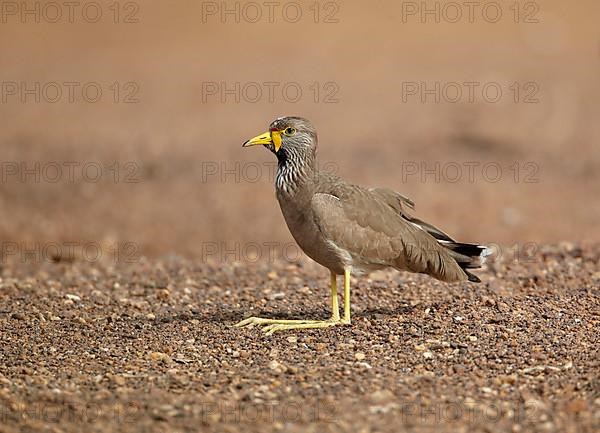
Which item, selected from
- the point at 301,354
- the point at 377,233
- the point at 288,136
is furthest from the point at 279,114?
the point at 301,354

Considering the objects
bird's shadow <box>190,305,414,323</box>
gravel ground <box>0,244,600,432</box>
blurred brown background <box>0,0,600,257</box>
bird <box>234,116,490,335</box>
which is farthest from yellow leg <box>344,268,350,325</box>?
blurred brown background <box>0,0,600,257</box>

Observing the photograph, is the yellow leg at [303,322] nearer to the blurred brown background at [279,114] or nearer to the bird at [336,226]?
the bird at [336,226]

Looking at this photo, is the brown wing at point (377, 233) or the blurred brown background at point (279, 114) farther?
the blurred brown background at point (279, 114)

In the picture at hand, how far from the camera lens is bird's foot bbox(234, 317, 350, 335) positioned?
7.59 meters

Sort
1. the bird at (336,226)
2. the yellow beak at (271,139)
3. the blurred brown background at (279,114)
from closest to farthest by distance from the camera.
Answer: the bird at (336,226)
the yellow beak at (271,139)
the blurred brown background at (279,114)

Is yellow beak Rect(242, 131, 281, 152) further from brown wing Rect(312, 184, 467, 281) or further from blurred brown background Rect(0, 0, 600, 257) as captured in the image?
blurred brown background Rect(0, 0, 600, 257)

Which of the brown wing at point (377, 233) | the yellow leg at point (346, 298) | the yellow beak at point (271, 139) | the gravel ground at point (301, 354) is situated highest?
the yellow beak at point (271, 139)

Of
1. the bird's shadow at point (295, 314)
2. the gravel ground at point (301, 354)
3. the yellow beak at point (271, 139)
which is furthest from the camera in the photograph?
the bird's shadow at point (295, 314)

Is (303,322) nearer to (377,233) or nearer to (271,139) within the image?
(377,233)

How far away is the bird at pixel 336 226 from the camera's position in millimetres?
7711

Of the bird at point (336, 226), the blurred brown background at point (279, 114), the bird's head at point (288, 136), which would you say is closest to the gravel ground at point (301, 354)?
the bird at point (336, 226)

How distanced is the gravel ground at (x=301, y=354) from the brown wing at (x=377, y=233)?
0.43 metres

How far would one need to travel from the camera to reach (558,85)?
20.7 metres

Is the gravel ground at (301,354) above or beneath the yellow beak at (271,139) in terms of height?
beneath
